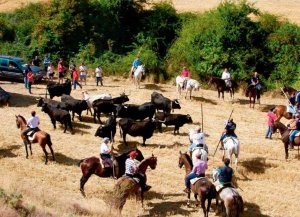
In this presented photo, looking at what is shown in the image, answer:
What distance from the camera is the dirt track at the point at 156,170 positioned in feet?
53.7

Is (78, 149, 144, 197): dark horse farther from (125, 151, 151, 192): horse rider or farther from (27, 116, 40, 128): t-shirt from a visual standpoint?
(27, 116, 40, 128): t-shirt

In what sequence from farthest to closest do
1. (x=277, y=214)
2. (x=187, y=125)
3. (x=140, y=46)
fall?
(x=140, y=46) < (x=187, y=125) < (x=277, y=214)

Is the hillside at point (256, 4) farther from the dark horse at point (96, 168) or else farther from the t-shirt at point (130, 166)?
the t-shirt at point (130, 166)

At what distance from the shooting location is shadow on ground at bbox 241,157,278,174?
20522mm

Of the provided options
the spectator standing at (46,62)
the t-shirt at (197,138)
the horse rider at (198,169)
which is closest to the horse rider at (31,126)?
the t-shirt at (197,138)

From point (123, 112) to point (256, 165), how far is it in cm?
707

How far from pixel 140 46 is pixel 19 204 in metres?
30.0

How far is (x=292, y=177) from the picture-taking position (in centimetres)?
1988

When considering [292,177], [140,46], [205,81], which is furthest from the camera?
[140,46]

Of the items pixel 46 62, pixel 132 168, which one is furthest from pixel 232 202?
pixel 46 62

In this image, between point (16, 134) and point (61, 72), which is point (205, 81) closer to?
point (61, 72)

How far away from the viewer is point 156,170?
786 inches

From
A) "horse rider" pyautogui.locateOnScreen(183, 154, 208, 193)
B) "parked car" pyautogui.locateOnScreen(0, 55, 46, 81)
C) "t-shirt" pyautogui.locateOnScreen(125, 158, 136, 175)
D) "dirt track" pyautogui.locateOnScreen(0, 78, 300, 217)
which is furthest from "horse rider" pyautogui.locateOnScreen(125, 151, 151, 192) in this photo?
"parked car" pyautogui.locateOnScreen(0, 55, 46, 81)

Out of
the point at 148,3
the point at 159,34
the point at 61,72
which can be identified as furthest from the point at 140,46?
the point at 61,72
